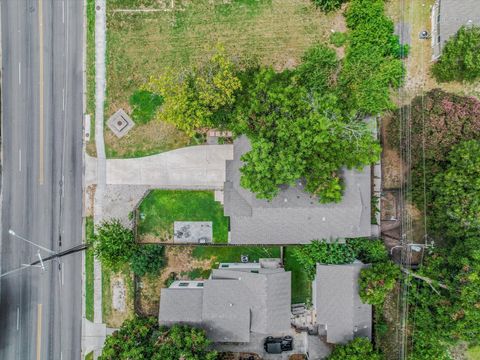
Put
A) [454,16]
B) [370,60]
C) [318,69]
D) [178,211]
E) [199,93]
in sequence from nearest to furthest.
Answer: [199,93] < [370,60] < [454,16] < [318,69] < [178,211]

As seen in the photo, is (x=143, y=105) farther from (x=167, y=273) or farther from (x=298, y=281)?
(x=298, y=281)

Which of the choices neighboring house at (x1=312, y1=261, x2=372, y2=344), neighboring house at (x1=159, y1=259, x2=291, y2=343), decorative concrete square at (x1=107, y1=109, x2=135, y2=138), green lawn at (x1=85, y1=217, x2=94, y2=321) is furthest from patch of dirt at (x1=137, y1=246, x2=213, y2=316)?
decorative concrete square at (x1=107, y1=109, x2=135, y2=138)

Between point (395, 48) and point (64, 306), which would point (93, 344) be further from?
point (395, 48)

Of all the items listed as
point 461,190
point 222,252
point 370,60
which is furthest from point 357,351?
point 370,60

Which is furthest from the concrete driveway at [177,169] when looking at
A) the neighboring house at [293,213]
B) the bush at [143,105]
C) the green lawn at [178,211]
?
the bush at [143,105]

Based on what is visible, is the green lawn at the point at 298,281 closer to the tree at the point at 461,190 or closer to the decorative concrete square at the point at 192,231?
the decorative concrete square at the point at 192,231
